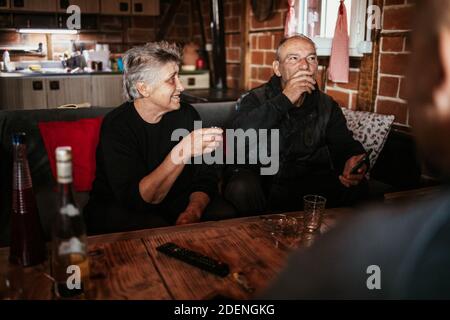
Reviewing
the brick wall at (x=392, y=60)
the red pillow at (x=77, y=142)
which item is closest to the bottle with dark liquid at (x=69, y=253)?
the red pillow at (x=77, y=142)

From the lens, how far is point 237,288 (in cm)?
98

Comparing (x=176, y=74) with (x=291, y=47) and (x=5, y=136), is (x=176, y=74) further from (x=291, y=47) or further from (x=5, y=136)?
(x=5, y=136)

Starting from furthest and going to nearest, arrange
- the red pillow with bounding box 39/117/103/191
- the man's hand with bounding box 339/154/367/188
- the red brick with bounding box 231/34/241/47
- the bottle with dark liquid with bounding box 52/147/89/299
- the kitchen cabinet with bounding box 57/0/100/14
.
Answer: the kitchen cabinet with bounding box 57/0/100/14 → the red brick with bounding box 231/34/241/47 → the red pillow with bounding box 39/117/103/191 → the man's hand with bounding box 339/154/367/188 → the bottle with dark liquid with bounding box 52/147/89/299

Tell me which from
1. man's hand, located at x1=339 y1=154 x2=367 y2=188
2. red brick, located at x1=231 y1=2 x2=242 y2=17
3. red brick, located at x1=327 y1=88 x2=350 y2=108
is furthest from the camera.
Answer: red brick, located at x1=231 y1=2 x2=242 y2=17

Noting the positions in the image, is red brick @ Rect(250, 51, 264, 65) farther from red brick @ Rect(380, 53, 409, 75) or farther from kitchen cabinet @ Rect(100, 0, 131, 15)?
kitchen cabinet @ Rect(100, 0, 131, 15)

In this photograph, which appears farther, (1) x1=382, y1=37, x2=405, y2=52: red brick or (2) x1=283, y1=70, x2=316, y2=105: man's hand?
(1) x1=382, y1=37, x2=405, y2=52: red brick

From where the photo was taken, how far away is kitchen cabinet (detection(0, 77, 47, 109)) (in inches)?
189

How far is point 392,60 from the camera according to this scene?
2.60 metres

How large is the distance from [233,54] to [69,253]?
434cm

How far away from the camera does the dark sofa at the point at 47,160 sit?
2193 mm

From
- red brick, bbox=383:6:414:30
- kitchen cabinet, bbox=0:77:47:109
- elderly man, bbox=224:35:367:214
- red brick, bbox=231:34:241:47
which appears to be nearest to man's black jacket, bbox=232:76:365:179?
elderly man, bbox=224:35:367:214

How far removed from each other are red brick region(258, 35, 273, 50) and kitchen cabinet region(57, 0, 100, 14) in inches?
97.4
